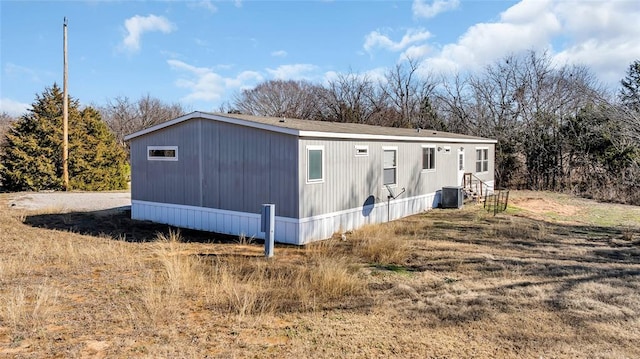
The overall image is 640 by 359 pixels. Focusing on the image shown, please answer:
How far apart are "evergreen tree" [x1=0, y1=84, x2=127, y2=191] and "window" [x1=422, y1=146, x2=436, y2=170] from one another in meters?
16.5

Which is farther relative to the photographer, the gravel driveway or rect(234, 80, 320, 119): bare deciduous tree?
rect(234, 80, 320, 119): bare deciduous tree

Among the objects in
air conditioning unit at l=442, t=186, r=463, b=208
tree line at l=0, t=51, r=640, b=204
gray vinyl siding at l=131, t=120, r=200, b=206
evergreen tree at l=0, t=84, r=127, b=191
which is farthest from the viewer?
evergreen tree at l=0, t=84, r=127, b=191

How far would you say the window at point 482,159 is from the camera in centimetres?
1905

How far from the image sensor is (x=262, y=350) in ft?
13.1

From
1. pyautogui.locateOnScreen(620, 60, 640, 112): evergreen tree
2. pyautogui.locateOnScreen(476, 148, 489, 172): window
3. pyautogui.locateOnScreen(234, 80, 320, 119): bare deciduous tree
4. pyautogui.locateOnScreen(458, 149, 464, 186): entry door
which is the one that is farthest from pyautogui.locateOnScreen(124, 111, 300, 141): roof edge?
pyautogui.locateOnScreen(234, 80, 320, 119): bare deciduous tree

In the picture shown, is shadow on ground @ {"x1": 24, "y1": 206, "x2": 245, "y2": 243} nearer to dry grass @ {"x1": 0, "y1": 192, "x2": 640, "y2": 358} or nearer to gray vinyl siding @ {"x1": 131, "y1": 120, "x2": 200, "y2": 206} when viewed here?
dry grass @ {"x1": 0, "y1": 192, "x2": 640, "y2": 358}

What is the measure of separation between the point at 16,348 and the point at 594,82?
3254cm

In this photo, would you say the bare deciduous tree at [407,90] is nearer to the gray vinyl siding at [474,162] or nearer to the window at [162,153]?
the gray vinyl siding at [474,162]

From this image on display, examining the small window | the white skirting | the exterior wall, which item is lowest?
the white skirting

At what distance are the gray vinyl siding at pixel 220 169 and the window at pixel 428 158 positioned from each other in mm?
6720

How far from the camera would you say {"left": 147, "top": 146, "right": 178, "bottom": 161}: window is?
1098 centimetres

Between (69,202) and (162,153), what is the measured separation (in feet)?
20.8

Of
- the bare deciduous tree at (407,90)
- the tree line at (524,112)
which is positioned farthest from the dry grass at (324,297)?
the bare deciduous tree at (407,90)

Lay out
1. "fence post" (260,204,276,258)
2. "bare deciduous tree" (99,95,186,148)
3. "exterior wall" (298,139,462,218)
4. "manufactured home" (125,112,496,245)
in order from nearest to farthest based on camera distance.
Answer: "fence post" (260,204,276,258), "manufactured home" (125,112,496,245), "exterior wall" (298,139,462,218), "bare deciduous tree" (99,95,186,148)
